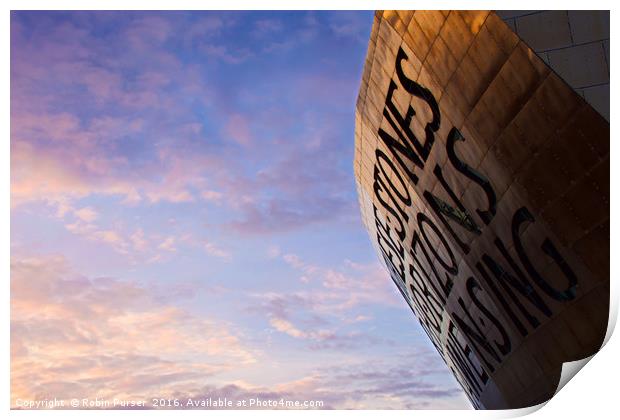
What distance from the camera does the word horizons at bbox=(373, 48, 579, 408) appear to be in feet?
48.8

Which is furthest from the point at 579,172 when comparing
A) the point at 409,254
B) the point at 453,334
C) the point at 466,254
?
the point at 453,334

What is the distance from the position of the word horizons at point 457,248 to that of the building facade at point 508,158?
63mm

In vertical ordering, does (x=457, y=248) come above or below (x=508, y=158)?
above

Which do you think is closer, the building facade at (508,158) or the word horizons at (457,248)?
the building facade at (508,158)

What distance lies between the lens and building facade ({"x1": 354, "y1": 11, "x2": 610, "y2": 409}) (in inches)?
448

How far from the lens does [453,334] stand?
2969cm

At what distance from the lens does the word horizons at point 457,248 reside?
1488 centimetres

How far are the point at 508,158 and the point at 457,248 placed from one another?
265 inches

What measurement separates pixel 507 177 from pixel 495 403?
2026cm

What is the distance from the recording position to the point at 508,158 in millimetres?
13258

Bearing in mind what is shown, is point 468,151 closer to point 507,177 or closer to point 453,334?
point 507,177

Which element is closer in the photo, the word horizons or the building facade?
the building facade

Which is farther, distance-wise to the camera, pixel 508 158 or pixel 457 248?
pixel 457 248

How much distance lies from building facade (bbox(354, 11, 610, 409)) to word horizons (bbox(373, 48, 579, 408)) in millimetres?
63
